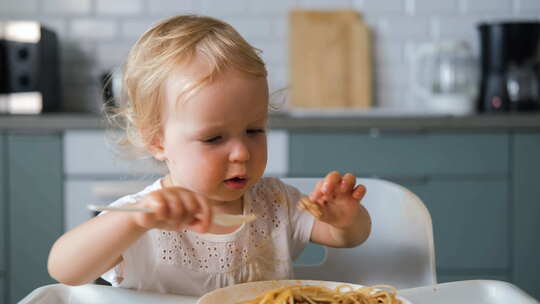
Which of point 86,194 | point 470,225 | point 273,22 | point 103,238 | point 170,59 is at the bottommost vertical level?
point 470,225

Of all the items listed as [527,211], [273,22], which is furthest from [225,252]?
[273,22]

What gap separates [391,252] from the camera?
1.17 meters

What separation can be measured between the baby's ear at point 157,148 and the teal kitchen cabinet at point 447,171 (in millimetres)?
1204

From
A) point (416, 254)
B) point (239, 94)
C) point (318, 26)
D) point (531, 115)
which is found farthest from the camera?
point (318, 26)

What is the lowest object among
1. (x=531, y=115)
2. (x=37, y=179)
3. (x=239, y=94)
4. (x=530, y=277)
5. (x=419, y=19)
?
(x=530, y=277)

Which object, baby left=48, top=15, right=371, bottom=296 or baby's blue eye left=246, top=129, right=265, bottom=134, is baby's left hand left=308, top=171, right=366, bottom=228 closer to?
baby left=48, top=15, right=371, bottom=296

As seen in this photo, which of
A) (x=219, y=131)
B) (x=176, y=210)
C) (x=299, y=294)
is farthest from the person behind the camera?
(x=219, y=131)

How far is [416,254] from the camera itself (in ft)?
3.76

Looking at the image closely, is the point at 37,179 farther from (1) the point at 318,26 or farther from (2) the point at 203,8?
(1) the point at 318,26

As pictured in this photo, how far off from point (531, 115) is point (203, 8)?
1.36 m

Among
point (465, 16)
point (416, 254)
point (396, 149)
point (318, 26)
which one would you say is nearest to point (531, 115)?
point (396, 149)

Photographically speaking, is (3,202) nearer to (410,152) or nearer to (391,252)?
(410,152)

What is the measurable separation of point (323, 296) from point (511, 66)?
1898 millimetres

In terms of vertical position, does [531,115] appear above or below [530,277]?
above
